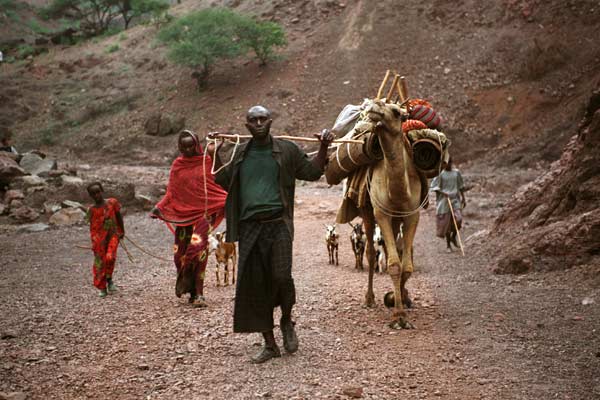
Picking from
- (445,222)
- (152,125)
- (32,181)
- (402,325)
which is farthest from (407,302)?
(152,125)

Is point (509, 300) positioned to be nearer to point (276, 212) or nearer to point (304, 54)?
point (276, 212)

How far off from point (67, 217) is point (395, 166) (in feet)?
40.7

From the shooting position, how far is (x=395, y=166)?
272 inches

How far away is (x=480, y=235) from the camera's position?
1322cm

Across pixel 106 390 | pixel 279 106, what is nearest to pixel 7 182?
pixel 106 390

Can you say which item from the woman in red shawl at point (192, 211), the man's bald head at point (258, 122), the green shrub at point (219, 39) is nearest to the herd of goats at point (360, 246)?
the woman in red shawl at point (192, 211)

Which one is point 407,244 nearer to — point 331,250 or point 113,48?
point 331,250

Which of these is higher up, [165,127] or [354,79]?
[354,79]

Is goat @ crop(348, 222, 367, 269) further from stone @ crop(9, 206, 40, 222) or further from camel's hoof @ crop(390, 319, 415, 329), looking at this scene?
stone @ crop(9, 206, 40, 222)

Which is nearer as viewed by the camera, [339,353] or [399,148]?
[339,353]

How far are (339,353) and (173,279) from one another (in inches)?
199

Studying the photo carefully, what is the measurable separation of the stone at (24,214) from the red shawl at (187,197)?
10.2 meters

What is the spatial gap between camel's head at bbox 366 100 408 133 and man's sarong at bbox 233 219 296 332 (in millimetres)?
1487

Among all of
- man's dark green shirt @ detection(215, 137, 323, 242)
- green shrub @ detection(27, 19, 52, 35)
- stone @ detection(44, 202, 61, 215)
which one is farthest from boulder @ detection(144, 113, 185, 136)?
man's dark green shirt @ detection(215, 137, 323, 242)
